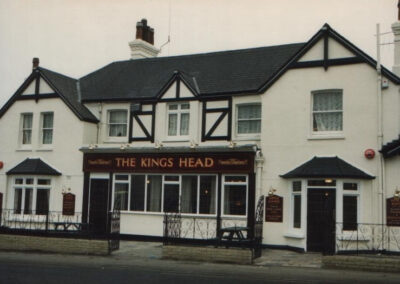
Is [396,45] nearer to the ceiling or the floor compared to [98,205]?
nearer to the ceiling

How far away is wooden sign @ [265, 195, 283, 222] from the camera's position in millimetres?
21172

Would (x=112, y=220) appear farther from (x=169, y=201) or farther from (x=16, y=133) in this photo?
(x=16, y=133)

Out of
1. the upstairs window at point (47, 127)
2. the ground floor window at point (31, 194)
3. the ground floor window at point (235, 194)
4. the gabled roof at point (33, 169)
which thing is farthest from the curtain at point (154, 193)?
the upstairs window at point (47, 127)

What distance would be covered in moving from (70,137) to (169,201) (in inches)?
228

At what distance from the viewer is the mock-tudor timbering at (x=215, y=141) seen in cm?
2002

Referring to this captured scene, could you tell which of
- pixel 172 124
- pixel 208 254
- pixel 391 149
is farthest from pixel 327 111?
pixel 208 254

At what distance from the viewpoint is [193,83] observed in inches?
961

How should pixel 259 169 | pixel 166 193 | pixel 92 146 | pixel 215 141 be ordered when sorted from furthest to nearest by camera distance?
pixel 92 146 → pixel 166 193 → pixel 215 141 → pixel 259 169

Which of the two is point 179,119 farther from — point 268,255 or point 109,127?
point 268,255

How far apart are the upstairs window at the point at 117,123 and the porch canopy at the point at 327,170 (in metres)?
8.60

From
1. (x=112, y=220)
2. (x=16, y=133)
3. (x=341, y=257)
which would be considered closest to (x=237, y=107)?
(x=112, y=220)

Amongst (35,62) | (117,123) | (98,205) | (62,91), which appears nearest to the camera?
(98,205)

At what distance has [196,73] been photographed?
2556 cm

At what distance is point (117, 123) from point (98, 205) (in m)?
3.97
